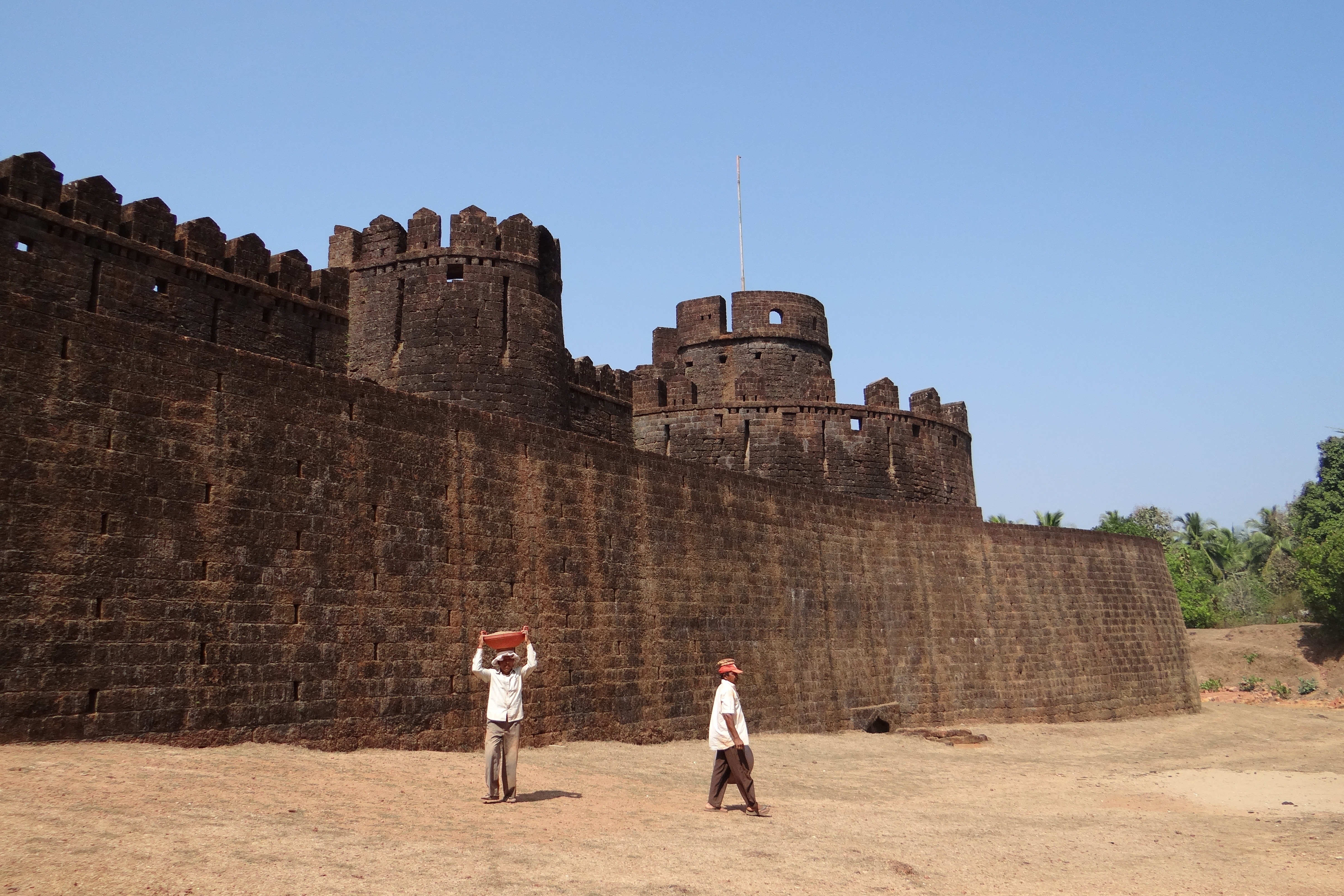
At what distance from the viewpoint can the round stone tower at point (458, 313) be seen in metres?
17.1

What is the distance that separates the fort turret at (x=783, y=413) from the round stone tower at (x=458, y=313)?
833cm

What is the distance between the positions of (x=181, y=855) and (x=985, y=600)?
16.6 metres

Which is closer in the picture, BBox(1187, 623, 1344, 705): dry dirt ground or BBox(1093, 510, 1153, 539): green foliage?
BBox(1187, 623, 1344, 705): dry dirt ground

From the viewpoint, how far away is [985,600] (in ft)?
65.9

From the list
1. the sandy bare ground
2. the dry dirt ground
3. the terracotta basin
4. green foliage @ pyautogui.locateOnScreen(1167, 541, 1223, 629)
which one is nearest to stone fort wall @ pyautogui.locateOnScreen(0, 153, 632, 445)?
the sandy bare ground

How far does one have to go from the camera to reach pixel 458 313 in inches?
677

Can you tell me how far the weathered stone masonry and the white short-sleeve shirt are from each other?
2936 millimetres

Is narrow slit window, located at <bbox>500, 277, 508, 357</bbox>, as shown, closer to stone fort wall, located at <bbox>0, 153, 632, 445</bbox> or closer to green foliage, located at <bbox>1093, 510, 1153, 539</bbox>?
stone fort wall, located at <bbox>0, 153, 632, 445</bbox>

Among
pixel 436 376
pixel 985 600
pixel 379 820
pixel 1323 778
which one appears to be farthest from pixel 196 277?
pixel 1323 778

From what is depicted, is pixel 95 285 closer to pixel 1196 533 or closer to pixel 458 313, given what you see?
pixel 458 313

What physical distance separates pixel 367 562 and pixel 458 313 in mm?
7717

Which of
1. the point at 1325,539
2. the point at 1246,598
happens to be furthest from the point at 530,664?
the point at 1246,598

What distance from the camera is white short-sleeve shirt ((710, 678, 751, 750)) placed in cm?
913

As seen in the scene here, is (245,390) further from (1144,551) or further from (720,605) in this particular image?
(1144,551)
